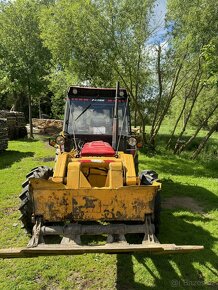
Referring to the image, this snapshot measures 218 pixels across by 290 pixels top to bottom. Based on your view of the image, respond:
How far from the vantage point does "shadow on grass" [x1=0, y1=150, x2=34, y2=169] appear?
13.0 metres

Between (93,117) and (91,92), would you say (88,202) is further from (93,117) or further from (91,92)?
(91,92)

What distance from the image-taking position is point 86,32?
1404 centimetres

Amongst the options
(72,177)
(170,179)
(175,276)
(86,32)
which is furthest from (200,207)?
(86,32)

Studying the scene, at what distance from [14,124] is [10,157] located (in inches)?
349

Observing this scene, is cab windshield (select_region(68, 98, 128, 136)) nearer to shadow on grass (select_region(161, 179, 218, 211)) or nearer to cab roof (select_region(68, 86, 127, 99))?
cab roof (select_region(68, 86, 127, 99))

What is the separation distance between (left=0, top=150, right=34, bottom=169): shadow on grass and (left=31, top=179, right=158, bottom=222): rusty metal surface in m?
8.18

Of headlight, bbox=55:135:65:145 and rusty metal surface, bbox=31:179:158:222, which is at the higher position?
headlight, bbox=55:135:65:145

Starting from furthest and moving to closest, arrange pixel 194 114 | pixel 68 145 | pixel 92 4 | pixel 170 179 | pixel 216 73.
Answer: pixel 194 114 → pixel 92 4 → pixel 170 179 → pixel 216 73 → pixel 68 145

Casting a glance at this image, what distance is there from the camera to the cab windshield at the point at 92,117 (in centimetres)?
699

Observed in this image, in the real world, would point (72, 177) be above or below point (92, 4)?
below

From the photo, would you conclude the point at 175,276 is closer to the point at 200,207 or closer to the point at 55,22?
the point at 200,207

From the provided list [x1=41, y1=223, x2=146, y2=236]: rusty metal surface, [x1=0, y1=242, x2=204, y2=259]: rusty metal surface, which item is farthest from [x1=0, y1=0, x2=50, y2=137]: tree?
[x1=0, y1=242, x2=204, y2=259]: rusty metal surface

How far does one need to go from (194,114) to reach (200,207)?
1029 inches

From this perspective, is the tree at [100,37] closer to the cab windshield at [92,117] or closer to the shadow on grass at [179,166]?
the shadow on grass at [179,166]
